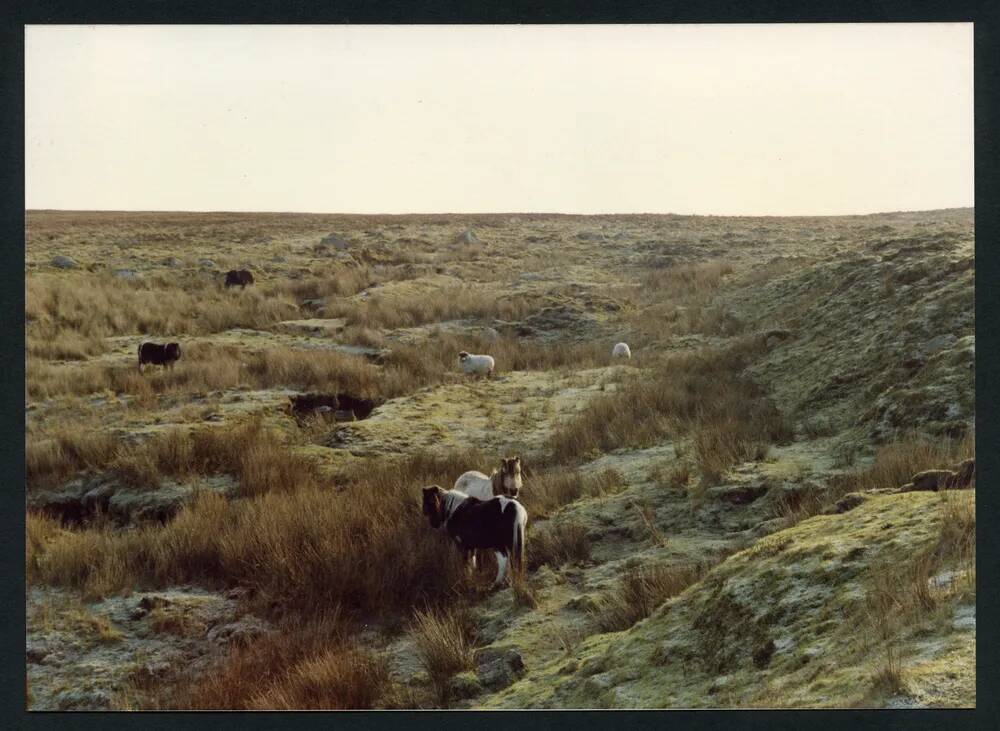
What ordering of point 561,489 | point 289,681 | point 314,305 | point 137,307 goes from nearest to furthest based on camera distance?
point 289,681 < point 561,489 < point 137,307 < point 314,305

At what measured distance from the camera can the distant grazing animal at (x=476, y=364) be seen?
1431 centimetres

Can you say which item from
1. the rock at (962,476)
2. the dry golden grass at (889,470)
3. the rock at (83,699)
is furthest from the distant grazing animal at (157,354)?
the rock at (962,476)

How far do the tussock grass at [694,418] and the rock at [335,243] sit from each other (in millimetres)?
17790

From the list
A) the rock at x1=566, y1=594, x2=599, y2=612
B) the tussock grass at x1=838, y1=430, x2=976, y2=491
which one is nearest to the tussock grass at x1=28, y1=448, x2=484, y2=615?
the rock at x1=566, y1=594, x2=599, y2=612

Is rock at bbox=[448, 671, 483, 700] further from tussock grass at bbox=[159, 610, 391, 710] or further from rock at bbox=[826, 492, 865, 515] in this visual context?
rock at bbox=[826, 492, 865, 515]

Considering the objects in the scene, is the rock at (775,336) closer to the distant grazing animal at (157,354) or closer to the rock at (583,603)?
the rock at (583,603)

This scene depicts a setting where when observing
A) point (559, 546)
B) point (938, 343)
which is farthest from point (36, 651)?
point (938, 343)

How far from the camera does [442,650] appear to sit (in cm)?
676

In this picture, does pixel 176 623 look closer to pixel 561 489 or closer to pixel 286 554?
pixel 286 554

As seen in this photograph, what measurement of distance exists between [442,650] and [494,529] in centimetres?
128

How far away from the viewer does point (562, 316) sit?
18.3m

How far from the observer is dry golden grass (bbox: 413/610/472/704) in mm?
6652

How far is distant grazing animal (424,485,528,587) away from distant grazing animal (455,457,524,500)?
576mm

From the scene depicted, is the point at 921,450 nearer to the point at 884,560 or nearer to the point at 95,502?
the point at 884,560
